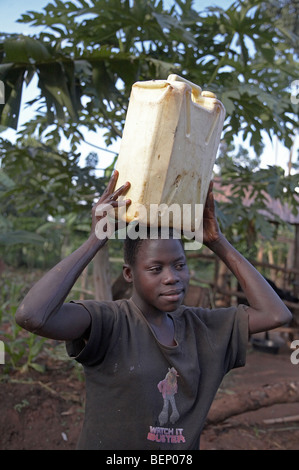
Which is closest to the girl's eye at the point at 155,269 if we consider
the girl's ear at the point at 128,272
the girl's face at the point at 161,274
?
the girl's face at the point at 161,274

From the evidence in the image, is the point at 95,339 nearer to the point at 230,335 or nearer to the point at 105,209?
the point at 105,209

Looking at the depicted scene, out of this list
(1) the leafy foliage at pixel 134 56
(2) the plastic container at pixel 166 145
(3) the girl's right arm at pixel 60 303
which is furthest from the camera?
(1) the leafy foliage at pixel 134 56

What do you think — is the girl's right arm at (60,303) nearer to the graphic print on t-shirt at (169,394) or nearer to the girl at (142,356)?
the girl at (142,356)

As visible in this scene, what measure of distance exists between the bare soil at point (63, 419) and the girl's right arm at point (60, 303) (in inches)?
86.1

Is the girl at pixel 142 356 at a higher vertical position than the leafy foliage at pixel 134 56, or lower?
lower

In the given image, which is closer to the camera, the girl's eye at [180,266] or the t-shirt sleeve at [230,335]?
the girl's eye at [180,266]

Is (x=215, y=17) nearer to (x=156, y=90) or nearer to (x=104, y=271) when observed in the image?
(x=156, y=90)

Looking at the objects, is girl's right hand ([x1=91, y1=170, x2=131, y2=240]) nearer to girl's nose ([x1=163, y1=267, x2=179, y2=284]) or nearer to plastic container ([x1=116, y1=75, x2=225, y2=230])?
plastic container ([x1=116, y1=75, x2=225, y2=230])

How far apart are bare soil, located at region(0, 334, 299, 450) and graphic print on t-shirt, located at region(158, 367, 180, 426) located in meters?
1.87

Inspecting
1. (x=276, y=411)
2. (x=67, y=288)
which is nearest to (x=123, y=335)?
(x=67, y=288)

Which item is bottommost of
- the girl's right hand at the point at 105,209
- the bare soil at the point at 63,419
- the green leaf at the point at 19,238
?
the bare soil at the point at 63,419

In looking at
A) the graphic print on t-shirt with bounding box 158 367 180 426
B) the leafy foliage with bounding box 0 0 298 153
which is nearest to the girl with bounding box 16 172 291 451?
the graphic print on t-shirt with bounding box 158 367 180 426

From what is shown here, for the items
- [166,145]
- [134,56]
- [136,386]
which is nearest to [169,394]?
[136,386]

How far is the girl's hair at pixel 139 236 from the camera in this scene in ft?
5.11
